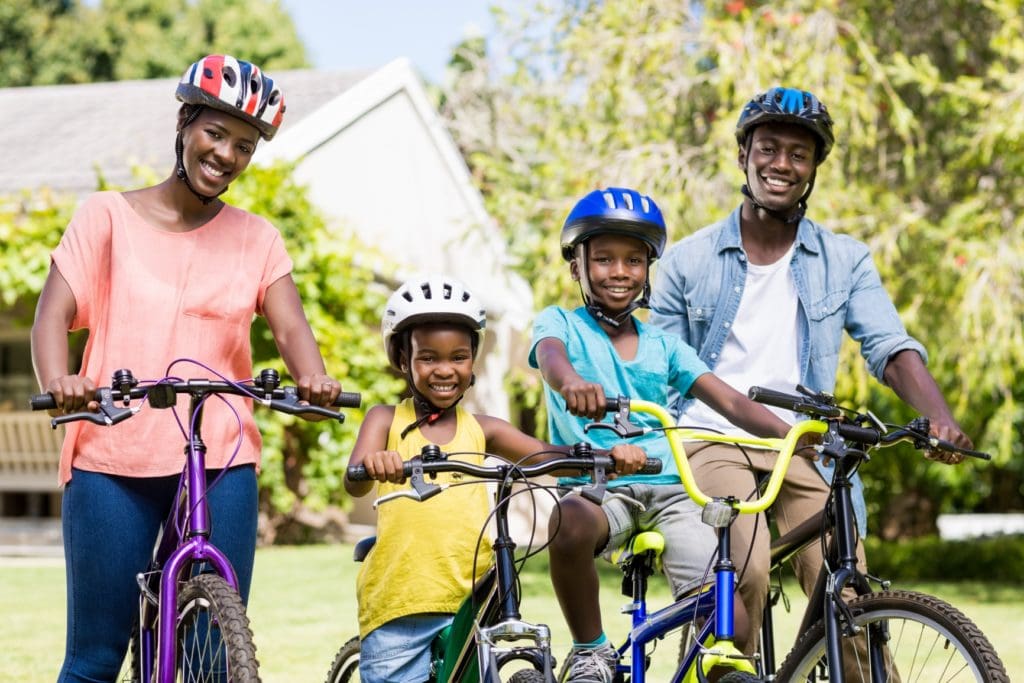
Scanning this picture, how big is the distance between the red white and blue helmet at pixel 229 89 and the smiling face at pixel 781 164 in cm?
168

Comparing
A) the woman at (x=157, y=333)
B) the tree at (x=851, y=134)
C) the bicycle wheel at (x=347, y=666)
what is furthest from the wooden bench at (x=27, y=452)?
the woman at (x=157, y=333)

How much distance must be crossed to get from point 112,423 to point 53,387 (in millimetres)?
178

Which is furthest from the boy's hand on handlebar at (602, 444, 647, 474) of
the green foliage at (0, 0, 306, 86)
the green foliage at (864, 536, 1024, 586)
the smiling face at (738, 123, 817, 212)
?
the green foliage at (0, 0, 306, 86)

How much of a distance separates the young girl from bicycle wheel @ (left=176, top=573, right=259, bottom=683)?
2.02 ft

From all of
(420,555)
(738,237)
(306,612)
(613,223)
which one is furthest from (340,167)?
(420,555)

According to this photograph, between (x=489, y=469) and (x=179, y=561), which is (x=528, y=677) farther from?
(x=179, y=561)

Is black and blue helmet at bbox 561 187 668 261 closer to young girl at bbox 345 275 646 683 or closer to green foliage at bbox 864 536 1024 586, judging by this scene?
young girl at bbox 345 275 646 683

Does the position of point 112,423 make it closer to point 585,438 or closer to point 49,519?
point 585,438

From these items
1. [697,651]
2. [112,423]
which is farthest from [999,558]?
[112,423]

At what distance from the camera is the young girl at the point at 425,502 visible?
161 inches

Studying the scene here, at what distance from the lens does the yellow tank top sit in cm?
407

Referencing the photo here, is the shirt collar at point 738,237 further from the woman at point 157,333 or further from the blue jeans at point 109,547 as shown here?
the blue jeans at point 109,547

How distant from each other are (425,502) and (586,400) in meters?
0.76

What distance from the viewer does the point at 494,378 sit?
673 inches
